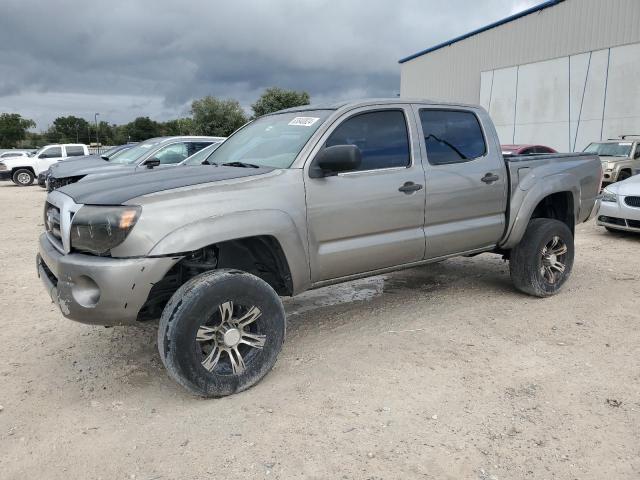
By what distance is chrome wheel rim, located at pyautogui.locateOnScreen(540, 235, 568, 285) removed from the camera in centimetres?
505

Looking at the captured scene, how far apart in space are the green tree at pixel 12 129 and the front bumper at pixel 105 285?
236 ft

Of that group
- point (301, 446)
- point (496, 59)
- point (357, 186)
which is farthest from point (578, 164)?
point (496, 59)

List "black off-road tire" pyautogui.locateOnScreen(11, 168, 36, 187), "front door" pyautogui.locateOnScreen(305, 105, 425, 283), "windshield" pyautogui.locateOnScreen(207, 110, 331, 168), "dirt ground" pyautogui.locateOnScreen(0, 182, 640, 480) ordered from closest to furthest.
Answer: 1. "dirt ground" pyautogui.locateOnScreen(0, 182, 640, 480)
2. "front door" pyautogui.locateOnScreen(305, 105, 425, 283)
3. "windshield" pyautogui.locateOnScreen(207, 110, 331, 168)
4. "black off-road tire" pyautogui.locateOnScreen(11, 168, 36, 187)

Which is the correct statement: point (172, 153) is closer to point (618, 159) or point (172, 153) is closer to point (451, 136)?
point (451, 136)

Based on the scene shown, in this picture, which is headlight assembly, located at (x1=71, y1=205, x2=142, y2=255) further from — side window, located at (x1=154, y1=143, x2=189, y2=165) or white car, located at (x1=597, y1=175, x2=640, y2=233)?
white car, located at (x1=597, y1=175, x2=640, y2=233)

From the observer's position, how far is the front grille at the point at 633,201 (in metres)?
8.09

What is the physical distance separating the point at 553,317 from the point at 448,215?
1389mm

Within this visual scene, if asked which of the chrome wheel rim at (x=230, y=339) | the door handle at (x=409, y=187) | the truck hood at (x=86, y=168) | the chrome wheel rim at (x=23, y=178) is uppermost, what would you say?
the door handle at (x=409, y=187)

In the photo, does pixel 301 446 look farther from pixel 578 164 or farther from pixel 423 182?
pixel 578 164

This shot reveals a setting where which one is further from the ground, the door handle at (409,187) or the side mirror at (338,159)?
the side mirror at (338,159)

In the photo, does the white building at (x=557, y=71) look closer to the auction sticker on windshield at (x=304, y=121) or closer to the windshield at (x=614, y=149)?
the windshield at (x=614, y=149)

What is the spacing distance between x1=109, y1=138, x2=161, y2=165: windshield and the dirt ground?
598cm

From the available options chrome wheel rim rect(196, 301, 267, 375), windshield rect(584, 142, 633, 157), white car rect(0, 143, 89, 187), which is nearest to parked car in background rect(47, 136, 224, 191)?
chrome wheel rim rect(196, 301, 267, 375)

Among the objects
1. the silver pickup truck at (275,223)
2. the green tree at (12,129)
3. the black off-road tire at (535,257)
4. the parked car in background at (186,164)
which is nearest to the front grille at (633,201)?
the black off-road tire at (535,257)
